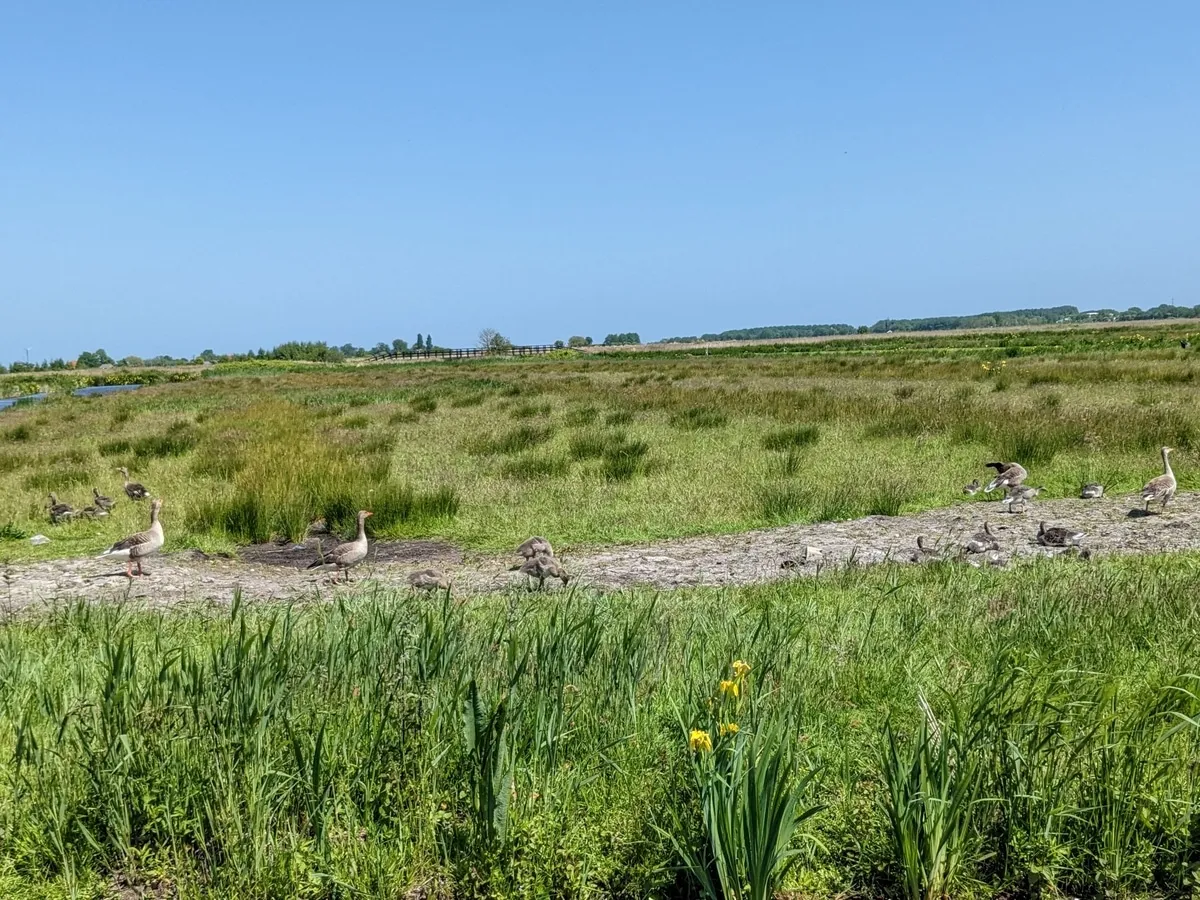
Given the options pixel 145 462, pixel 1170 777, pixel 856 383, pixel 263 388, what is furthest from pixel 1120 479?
pixel 263 388

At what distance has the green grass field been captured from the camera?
9.52 feet

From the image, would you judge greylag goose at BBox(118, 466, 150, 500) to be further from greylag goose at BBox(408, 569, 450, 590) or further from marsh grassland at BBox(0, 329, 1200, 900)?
greylag goose at BBox(408, 569, 450, 590)

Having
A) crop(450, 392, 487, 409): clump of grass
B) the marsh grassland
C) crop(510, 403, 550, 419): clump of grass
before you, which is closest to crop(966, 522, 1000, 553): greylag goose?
the marsh grassland

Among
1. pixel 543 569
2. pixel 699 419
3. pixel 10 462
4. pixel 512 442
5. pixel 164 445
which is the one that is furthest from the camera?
pixel 699 419

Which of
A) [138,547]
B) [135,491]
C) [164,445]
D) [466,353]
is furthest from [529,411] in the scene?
[466,353]

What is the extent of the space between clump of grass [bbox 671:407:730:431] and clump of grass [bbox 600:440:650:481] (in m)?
3.43

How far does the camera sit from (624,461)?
14109 mm

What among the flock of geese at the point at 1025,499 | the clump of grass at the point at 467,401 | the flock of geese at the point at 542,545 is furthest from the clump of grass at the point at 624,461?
the clump of grass at the point at 467,401

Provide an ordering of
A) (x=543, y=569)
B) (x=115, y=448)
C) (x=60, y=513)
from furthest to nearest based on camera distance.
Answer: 1. (x=115, y=448)
2. (x=60, y=513)
3. (x=543, y=569)

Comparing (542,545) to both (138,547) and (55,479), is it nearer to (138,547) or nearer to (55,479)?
(138,547)

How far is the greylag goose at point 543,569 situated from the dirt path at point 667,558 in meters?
0.19

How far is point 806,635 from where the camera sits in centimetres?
499

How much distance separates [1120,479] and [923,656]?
30.4ft

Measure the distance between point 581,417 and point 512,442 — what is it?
181 inches
